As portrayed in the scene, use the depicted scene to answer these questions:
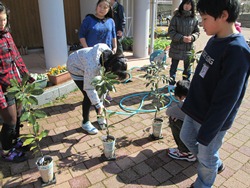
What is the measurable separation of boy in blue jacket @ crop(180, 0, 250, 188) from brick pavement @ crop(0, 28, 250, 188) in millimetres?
643

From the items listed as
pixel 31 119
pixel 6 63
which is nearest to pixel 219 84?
pixel 31 119

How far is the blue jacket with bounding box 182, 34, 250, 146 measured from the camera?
1476 mm

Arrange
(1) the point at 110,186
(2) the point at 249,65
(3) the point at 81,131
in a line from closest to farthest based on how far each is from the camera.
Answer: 1. (2) the point at 249,65
2. (1) the point at 110,186
3. (3) the point at 81,131

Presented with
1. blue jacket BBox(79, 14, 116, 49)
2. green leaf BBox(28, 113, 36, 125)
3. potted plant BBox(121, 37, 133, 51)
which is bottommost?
green leaf BBox(28, 113, 36, 125)

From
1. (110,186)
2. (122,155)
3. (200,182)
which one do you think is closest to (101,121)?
(122,155)

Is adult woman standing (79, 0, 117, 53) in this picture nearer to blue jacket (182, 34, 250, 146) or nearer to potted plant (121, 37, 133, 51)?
blue jacket (182, 34, 250, 146)

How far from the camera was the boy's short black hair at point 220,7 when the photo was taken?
1453 millimetres

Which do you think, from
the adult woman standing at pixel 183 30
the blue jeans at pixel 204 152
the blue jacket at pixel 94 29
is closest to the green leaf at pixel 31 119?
the blue jeans at pixel 204 152

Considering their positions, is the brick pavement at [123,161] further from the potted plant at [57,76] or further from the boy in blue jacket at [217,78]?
the potted plant at [57,76]

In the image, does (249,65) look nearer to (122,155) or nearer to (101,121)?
(122,155)

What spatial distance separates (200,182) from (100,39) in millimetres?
2431

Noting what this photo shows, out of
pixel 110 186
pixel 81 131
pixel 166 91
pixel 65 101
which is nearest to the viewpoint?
pixel 110 186

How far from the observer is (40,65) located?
18.0 ft

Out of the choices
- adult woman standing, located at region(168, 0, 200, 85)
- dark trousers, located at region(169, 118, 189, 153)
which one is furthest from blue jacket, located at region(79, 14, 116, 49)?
dark trousers, located at region(169, 118, 189, 153)
